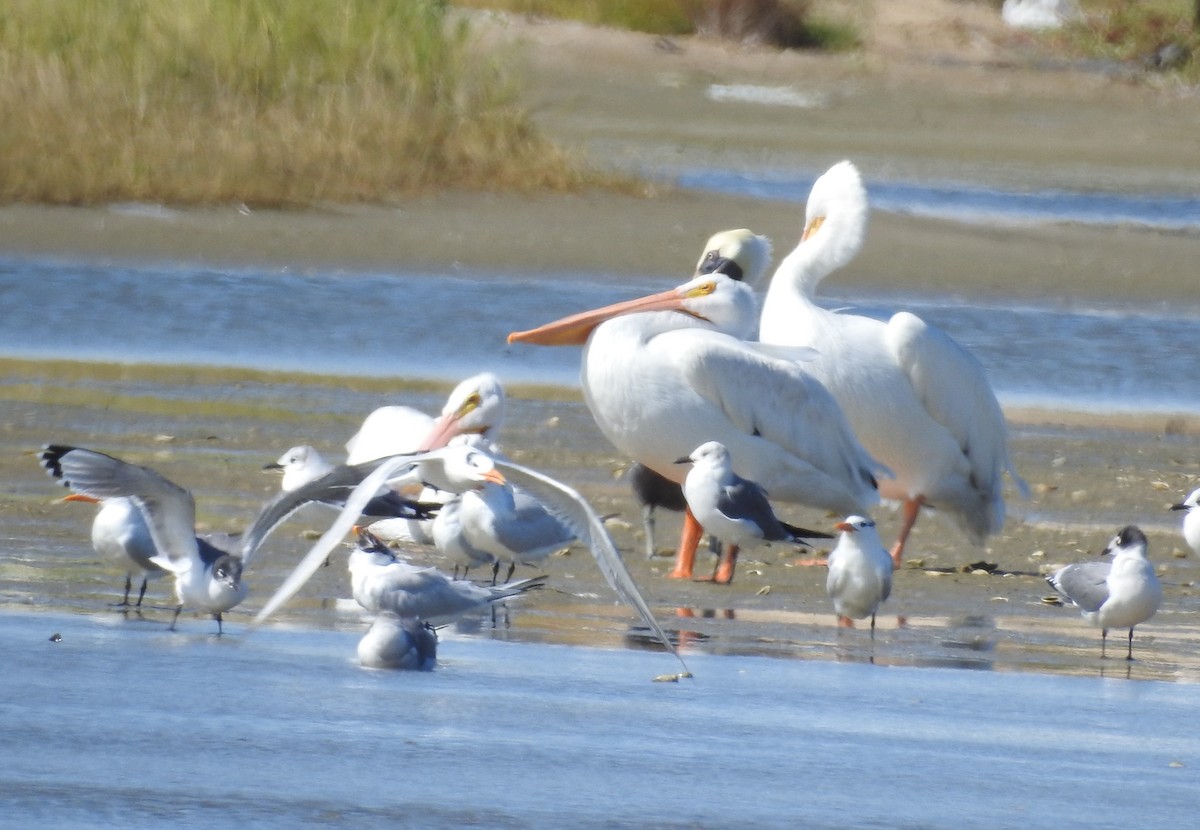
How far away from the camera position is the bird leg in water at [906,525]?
326 inches

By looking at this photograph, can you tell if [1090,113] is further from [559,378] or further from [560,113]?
[559,378]

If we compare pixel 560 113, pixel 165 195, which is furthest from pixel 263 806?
pixel 560 113

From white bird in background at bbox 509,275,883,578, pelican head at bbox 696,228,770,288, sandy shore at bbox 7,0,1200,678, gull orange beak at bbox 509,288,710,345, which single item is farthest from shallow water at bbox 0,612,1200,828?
pelican head at bbox 696,228,770,288

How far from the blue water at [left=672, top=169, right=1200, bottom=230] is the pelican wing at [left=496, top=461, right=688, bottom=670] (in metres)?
13.7

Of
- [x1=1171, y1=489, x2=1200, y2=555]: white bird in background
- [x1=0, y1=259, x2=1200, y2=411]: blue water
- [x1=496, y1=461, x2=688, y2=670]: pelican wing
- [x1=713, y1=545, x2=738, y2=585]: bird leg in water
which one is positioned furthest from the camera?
[x1=0, y1=259, x2=1200, y2=411]: blue water

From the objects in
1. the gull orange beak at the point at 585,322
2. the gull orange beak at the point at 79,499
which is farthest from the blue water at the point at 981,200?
Result: the gull orange beak at the point at 79,499

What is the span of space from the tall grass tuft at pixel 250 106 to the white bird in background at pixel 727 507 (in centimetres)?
960

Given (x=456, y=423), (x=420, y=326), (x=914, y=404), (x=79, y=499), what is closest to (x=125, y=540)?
(x=79, y=499)

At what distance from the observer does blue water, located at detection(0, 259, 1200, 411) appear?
11953mm

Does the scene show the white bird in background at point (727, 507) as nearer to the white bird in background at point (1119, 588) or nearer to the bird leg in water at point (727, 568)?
the bird leg in water at point (727, 568)

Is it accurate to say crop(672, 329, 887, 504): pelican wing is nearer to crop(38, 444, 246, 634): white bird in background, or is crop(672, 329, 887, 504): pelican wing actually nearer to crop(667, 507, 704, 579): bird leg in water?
crop(667, 507, 704, 579): bird leg in water

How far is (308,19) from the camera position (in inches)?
723

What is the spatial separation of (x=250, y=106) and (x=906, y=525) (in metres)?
10.2

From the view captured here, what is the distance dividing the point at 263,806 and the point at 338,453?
509 cm
